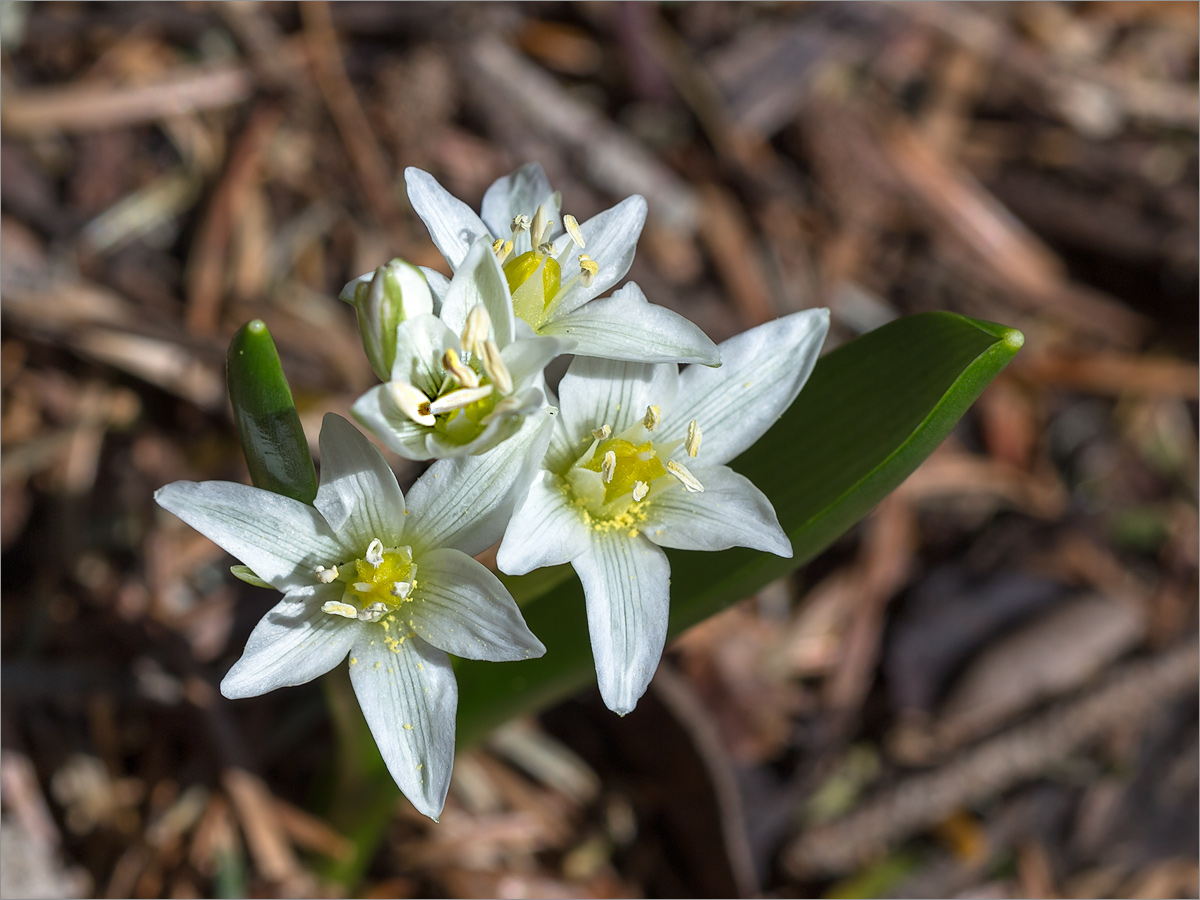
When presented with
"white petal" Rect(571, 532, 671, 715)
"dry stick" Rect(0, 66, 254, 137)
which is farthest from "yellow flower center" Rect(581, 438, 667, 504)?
"dry stick" Rect(0, 66, 254, 137)

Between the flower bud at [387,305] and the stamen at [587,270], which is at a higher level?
the flower bud at [387,305]

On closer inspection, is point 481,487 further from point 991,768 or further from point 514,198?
point 991,768

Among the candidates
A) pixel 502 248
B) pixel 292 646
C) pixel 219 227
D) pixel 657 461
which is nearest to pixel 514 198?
pixel 502 248

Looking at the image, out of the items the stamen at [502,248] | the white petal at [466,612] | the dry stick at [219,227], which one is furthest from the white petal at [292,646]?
the dry stick at [219,227]

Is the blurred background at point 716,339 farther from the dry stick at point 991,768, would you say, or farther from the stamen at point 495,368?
the stamen at point 495,368

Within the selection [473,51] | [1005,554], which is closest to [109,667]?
[473,51]

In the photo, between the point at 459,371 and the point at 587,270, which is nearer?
the point at 459,371

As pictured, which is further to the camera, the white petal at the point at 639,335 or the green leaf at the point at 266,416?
the white petal at the point at 639,335
